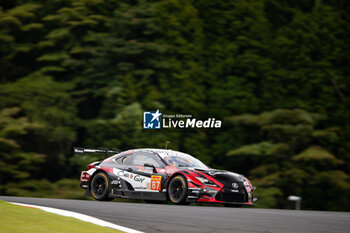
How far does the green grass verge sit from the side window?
5355 mm

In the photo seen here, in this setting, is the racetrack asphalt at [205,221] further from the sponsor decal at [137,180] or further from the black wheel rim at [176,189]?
the sponsor decal at [137,180]

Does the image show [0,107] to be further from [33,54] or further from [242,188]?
[242,188]

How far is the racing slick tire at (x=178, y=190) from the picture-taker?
13141mm

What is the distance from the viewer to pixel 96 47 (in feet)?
91.0

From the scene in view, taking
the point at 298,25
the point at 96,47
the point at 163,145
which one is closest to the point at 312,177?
the point at 163,145

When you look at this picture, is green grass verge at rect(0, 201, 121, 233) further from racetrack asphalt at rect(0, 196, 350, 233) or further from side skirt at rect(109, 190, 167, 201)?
side skirt at rect(109, 190, 167, 201)

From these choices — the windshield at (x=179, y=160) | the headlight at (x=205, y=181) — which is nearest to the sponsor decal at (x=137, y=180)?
the windshield at (x=179, y=160)

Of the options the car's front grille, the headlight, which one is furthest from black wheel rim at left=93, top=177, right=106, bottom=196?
the car's front grille

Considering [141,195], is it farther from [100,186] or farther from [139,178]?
[100,186]

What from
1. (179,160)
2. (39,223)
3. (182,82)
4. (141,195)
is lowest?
(39,223)

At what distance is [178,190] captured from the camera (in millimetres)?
13414

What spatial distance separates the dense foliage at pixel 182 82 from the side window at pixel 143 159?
24.3ft
